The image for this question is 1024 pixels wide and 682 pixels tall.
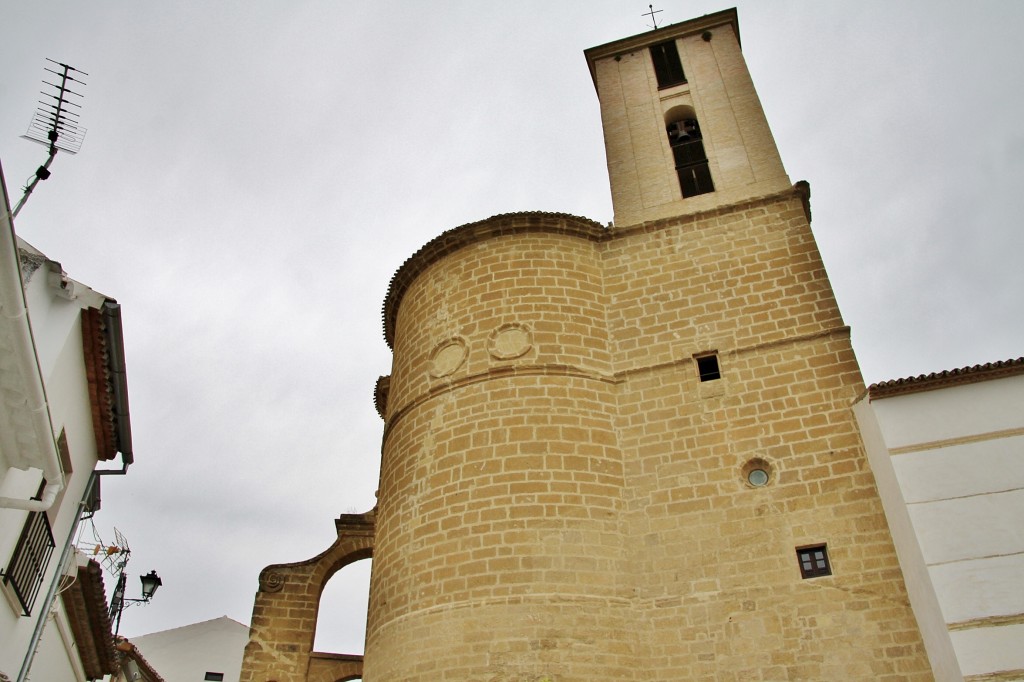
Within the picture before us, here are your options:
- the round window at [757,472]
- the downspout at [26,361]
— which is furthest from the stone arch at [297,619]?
the round window at [757,472]

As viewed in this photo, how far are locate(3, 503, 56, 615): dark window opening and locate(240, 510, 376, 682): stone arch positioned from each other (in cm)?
405

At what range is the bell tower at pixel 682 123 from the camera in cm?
1259

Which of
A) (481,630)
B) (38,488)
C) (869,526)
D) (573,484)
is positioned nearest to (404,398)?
(573,484)

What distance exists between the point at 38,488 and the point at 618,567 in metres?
5.92

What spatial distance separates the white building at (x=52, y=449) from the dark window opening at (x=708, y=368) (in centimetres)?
702

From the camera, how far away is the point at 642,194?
1291cm

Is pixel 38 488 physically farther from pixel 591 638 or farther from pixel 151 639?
pixel 151 639

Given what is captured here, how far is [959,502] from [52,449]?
813 centimetres

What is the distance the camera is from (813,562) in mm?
8367

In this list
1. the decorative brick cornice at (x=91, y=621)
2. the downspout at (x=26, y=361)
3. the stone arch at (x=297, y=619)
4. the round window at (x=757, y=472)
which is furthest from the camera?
the stone arch at (x=297, y=619)

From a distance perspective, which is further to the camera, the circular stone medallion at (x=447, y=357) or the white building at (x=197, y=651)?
the white building at (x=197, y=651)

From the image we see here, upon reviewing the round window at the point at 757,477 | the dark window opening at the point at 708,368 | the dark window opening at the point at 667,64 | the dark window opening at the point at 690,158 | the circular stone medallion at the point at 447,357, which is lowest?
the round window at the point at 757,477

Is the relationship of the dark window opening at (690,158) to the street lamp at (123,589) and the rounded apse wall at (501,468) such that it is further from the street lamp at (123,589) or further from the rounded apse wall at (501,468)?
the street lamp at (123,589)

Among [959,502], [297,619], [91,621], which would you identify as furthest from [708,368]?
[91,621]
